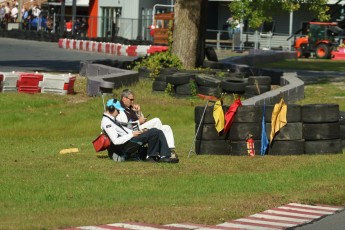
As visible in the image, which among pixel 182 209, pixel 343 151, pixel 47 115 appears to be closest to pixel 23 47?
pixel 47 115

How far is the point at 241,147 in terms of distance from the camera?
15.3 meters

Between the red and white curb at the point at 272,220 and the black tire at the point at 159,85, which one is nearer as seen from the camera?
the red and white curb at the point at 272,220

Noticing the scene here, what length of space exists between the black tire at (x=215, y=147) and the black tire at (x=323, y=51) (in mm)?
36426

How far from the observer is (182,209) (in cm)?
1032

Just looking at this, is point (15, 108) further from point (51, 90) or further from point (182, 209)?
point (182, 209)

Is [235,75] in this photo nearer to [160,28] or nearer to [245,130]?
[245,130]

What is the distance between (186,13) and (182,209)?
18991mm

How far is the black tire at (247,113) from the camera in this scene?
1515cm

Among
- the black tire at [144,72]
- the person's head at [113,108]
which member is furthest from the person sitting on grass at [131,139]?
the black tire at [144,72]

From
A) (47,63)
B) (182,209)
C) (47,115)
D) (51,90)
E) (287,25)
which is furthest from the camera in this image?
(287,25)

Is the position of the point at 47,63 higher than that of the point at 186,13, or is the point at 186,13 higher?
the point at 186,13

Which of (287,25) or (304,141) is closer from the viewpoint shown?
(304,141)

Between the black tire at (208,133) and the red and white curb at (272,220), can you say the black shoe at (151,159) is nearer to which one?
the black tire at (208,133)

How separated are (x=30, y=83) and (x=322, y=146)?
36.1ft
